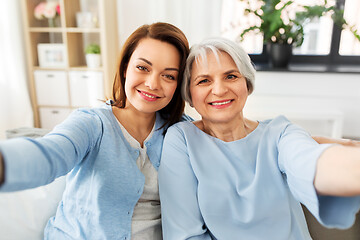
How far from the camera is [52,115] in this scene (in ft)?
11.5

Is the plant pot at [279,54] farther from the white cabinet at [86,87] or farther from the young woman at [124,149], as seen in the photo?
the young woman at [124,149]

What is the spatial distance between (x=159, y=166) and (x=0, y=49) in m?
2.84

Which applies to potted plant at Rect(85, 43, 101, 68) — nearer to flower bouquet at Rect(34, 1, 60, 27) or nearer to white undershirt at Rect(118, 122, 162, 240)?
flower bouquet at Rect(34, 1, 60, 27)

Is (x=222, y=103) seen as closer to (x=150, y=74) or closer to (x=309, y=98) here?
(x=150, y=74)

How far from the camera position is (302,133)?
100 centimetres

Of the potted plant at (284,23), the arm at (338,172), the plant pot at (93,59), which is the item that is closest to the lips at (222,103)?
the arm at (338,172)

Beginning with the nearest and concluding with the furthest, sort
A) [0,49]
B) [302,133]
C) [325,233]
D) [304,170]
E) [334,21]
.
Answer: [304,170]
[302,133]
[325,233]
[334,21]
[0,49]

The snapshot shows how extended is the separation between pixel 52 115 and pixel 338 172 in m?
3.34

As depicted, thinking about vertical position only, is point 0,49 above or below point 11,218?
above

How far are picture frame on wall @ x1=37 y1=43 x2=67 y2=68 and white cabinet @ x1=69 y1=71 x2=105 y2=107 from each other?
0.19 metres

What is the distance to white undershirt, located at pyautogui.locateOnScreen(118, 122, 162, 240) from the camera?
41.8 inches

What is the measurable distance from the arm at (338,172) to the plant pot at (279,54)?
2.55 metres

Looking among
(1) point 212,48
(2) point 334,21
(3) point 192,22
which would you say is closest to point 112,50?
(3) point 192,22

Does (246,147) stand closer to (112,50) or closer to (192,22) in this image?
(192,22)
